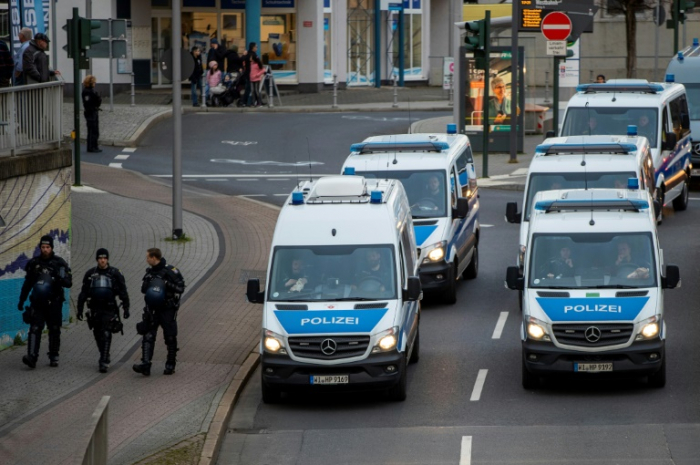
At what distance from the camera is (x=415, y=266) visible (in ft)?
56.1

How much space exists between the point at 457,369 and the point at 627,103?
39.1 ft

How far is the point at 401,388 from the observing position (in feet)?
49.1

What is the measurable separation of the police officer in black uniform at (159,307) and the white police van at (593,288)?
3876 millimetres

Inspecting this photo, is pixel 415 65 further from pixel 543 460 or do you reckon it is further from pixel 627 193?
pixel 543 460

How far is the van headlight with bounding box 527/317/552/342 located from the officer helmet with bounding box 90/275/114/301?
4.84 metres

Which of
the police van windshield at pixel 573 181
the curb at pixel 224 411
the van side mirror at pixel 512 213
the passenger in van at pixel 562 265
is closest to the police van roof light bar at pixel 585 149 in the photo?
the police van windshield at pixel 573 181

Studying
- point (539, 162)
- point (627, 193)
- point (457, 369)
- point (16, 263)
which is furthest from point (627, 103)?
point (16, 263)

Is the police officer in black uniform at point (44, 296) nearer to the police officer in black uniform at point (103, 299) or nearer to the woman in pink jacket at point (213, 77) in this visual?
the police officer in black uniform at point (103, 299)

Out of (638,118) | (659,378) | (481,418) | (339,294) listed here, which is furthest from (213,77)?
(481,418)

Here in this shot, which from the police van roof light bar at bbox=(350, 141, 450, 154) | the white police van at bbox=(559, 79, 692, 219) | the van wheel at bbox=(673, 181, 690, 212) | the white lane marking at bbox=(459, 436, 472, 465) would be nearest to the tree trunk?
the van wheel at bbox=(673, 181, 690, 212)

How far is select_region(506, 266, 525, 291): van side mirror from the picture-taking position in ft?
51.0

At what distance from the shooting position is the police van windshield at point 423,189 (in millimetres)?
20203

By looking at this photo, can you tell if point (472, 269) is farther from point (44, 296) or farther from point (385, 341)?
point (44, 296)

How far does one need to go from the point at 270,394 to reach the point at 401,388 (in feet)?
4.72
